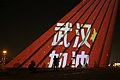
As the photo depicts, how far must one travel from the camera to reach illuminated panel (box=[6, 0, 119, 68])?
19.6 metres

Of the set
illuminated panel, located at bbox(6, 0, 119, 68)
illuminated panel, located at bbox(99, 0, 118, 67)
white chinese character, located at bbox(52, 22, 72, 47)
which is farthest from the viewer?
illuminated panel, located at bbox(99, 0, 118, 67)

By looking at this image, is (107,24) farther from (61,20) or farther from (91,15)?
(61,20)

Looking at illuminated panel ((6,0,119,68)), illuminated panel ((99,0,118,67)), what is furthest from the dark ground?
illuminated panel ((99,0,118,67))

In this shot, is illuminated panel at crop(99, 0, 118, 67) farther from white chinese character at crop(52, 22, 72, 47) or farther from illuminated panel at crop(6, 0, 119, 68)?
white chinese character at crop(52, 22, 72, 47)

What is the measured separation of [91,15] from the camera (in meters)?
21.2

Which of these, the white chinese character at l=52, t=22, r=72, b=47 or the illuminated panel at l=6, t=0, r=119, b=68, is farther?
the white chinese character at l=52, t=22, r=72, b=47

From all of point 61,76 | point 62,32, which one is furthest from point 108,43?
point 61,76

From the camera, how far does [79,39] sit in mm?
20797

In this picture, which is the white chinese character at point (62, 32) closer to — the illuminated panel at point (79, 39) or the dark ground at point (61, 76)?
the illuminated panel at point (79, 39)

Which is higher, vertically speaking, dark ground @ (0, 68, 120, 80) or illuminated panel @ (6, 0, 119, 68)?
illuminated panel @ (6, 0, 119, 68)

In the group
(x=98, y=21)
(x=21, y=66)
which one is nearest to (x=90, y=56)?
(x=98, y=21)

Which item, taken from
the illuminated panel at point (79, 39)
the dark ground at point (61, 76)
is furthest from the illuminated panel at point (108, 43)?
the dark ground at point (61, 76)

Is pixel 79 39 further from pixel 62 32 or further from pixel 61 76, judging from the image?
pixel 61 76

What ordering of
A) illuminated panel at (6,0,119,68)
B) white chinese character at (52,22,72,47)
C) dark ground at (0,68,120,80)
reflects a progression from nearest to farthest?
dark ground at (0,68,120,80)
illuminated panel at (6,0,119,68)
white chinese character at (52,22,72,47)
